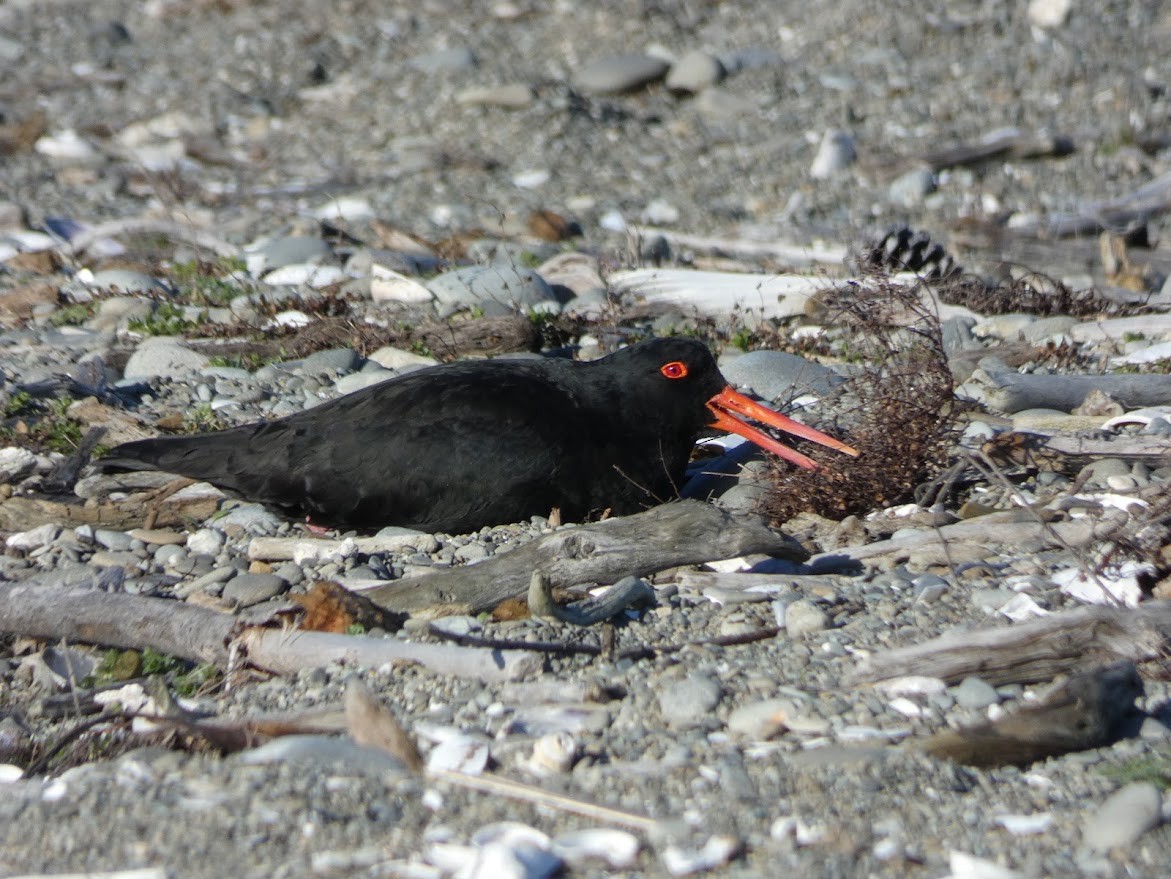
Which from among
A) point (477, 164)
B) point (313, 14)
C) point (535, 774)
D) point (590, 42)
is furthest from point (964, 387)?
point (313, 14)

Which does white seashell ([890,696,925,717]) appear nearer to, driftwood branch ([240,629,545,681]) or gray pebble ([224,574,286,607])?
driftwood branch ([240,629,545,681])

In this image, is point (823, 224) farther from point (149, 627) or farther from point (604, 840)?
point (604, 840)

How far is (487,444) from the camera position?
537 centimetres

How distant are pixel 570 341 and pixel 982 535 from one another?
313 cm

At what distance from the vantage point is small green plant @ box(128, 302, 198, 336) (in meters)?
7.88

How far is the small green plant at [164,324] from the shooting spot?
788cm

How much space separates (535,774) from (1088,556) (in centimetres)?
204

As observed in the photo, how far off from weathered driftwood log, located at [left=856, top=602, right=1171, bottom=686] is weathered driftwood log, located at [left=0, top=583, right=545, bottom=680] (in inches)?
38.3

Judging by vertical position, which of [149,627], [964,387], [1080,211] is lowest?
[1080,211]

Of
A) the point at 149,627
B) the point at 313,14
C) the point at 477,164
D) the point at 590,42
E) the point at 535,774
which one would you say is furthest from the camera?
the point at 313,14

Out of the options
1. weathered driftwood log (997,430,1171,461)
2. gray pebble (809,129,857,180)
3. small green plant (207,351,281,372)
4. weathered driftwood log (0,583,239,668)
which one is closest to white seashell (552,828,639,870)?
weathered driftwood log (0,583,239,668)

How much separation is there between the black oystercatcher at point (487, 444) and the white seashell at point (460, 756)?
1850mm

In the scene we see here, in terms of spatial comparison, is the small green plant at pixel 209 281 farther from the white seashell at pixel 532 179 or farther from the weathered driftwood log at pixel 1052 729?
the weathered driftwood log at pixel 1052 729

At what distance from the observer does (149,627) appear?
4.48 meters
